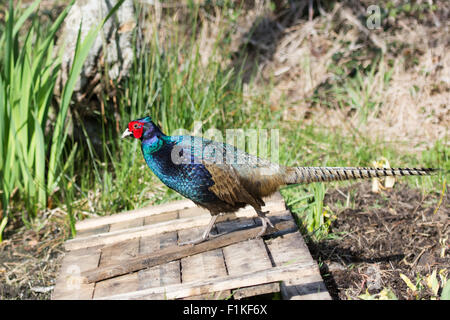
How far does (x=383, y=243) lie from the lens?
3.44 m

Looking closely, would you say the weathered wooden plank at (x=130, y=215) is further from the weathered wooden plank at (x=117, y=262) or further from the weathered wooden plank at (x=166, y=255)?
the weathered wooden plank at (x=166, y=255)

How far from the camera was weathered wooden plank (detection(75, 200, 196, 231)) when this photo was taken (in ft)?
12.5

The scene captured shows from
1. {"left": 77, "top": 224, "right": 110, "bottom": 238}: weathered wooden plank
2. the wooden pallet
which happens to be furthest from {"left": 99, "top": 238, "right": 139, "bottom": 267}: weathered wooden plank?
{"left": 77, "top": 224, "right": 110, "bottom": 238}: weathered wooden plank

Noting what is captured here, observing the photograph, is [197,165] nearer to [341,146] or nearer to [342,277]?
[342,277]

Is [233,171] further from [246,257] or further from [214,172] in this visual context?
[246,257]

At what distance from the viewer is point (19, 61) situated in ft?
12.9

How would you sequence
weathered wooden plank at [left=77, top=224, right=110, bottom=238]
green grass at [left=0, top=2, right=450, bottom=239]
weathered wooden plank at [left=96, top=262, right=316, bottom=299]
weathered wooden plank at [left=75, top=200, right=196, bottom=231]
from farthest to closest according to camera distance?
green grass at [left=0, top=2, right=450, bottom=239]
weathered wooden plank at [left=75, top=200, right=196, bottom=231]
weathered wooden plank at [left=77, top=224, right=110, bottom=238]
weathered wooden plank at [left=96, top=262, right=316, bottom=299]

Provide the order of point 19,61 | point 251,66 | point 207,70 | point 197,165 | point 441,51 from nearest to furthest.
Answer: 1. point 197,165
2. point 19,61
3. point 207,70
4. point 441,51
5. point 251,66

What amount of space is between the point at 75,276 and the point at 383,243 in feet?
6.79

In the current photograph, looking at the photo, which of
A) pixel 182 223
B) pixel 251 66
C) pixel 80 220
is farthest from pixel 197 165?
pixel 251 66

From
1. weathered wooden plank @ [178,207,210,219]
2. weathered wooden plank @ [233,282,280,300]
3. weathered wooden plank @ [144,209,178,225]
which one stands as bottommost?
weathered wooden plank @ [233,282,280,300]

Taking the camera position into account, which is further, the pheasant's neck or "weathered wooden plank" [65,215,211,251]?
"weathered wooden plank" [65,215,211,251]

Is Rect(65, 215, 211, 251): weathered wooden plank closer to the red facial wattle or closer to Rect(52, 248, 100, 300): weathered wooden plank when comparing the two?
Rect(52, 248, 100, 300): weathered wooden plank
